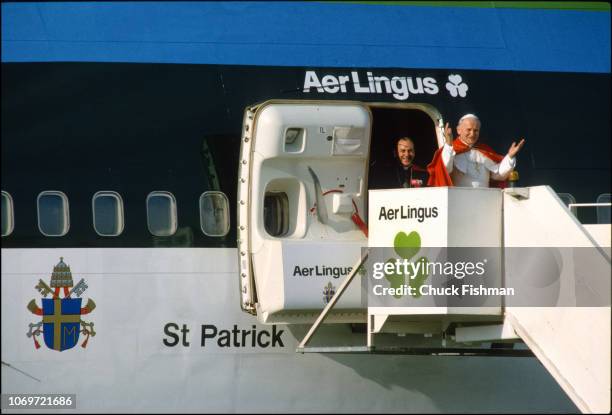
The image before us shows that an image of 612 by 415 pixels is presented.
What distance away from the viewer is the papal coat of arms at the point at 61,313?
A: 37.0ft

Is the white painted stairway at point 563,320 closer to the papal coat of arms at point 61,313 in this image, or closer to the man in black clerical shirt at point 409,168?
the man in black clerical shirt at point 409,168

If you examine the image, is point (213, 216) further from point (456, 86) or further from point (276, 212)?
point (456, 86)

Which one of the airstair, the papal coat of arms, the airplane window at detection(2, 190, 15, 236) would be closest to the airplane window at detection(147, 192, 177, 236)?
the papal coat of arms

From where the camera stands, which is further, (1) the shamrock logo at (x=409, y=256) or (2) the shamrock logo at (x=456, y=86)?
(2) the shamrock logo at (x=456, y=86)

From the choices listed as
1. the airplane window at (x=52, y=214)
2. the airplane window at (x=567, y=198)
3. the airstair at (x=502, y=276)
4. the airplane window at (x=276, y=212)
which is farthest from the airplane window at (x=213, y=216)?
the airplane window at (x=567, y=198)

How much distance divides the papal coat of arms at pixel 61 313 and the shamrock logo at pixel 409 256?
308 cm

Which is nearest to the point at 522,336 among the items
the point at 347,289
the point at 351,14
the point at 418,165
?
the point at 347,289

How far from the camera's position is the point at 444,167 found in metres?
10.5

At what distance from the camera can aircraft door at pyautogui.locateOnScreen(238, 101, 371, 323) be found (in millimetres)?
10859

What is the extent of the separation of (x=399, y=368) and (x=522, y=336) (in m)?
2.46

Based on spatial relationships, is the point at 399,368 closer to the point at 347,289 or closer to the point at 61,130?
the point at 347,289

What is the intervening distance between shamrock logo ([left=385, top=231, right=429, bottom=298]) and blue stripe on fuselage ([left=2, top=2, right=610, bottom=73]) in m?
2.67

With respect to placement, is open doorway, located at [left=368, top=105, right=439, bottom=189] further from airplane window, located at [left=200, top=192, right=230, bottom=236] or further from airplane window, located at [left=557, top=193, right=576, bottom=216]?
airplane window, located at [left=200, top=192, right=230, bottom=236]

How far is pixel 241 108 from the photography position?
1176 cm
